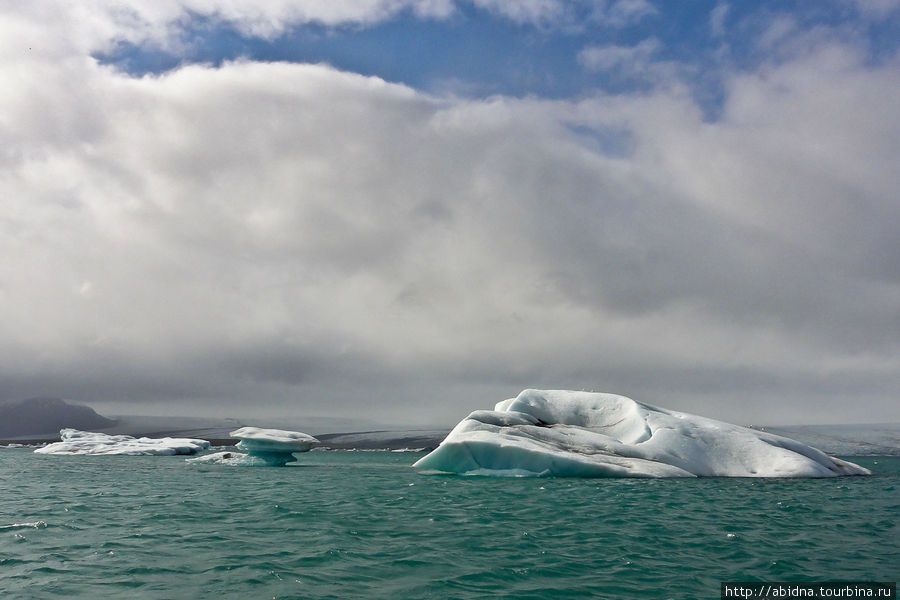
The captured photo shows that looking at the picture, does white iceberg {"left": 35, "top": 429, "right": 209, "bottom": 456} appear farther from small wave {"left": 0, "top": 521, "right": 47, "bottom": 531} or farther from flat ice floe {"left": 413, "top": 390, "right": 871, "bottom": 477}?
small wave {"left": 0, "top": 521, "right": 47, "bottom": 531}

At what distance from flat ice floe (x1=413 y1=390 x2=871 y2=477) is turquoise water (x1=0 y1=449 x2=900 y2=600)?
237 inches

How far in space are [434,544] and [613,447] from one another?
1673 centimetres

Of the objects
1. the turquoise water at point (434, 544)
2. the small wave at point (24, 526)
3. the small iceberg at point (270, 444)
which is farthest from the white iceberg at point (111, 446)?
the small wave at point (24, 526)

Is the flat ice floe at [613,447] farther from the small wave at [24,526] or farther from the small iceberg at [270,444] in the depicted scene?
the small wave at [24,526]

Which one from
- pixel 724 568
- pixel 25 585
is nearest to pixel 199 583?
pixel 25 585

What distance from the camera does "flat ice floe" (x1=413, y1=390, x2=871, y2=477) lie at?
74.8 ft

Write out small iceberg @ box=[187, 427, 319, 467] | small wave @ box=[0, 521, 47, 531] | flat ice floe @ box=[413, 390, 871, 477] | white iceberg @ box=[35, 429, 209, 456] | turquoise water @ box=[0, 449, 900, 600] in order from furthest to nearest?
white iceberg @ box=[35, 429, 209, 456]
small iceberg @ box=[187, 427, 319, 467]
flat ice floe @ box=[413, 390, 871, 477]
small wave @ box=[0, 521, 47, 531]
turquoise water @ box=[0, 449, 900, 600]

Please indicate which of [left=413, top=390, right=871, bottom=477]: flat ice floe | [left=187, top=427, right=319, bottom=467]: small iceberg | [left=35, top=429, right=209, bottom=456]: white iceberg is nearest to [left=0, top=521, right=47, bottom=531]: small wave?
[left=413, top=390, right=871, bottom=477]: flat ice floe

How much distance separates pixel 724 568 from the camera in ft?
25.6

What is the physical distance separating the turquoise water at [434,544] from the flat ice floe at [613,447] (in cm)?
602

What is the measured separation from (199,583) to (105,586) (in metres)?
1.02

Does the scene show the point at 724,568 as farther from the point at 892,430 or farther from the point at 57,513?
the point at 892,430

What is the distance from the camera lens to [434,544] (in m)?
9.18

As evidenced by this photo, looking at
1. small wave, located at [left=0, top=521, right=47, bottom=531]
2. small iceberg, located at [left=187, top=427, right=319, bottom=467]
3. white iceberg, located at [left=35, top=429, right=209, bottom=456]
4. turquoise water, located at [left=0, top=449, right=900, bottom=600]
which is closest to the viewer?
turquoise water, located at [left=0, top=449, right=900, bottom=600]
